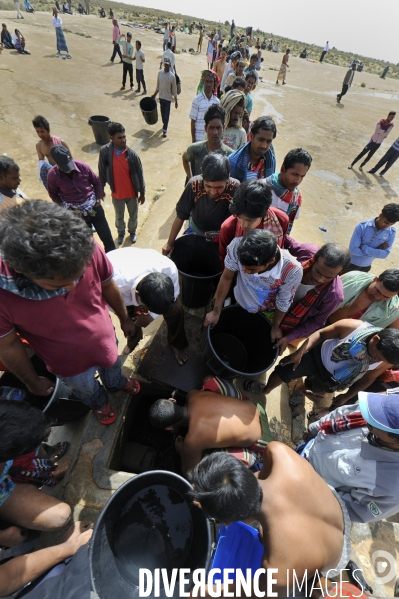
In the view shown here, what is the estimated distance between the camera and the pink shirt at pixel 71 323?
157 cm

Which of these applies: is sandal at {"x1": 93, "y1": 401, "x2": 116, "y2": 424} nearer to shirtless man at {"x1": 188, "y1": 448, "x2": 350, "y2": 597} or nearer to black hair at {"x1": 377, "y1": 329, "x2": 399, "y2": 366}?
shirtless man at {"x1": 188, "y1": 448, "x2": 350, "y2": 597}

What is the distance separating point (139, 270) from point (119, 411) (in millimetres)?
1265

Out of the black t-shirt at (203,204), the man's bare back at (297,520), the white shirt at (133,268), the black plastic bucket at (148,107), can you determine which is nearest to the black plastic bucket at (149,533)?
the man's bare back at (297,520)

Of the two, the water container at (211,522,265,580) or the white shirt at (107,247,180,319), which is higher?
the white shirt at (107,247,180,319)

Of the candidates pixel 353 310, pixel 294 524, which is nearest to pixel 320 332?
pixel 353 310

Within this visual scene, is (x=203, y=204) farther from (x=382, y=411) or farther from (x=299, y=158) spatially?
(x=382, y=411)

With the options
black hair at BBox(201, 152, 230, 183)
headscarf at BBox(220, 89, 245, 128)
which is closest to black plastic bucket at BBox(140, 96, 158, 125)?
headscarf at BBox(220, 89, 245, 128)

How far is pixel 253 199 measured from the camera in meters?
2.03

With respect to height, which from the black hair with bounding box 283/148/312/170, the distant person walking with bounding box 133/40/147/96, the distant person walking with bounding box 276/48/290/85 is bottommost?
the black hair with bounding box 283/148/312/170

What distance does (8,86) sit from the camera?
835 cm

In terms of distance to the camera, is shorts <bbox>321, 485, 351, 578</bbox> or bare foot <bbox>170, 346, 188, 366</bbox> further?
bare foot <bbox>170, 346, 188, 366</bbox>

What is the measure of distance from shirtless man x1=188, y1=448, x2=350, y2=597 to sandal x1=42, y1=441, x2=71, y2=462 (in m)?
1.26

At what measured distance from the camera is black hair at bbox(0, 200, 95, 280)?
1303 millimetres

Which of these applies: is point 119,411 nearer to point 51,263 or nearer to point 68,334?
point 68,334
